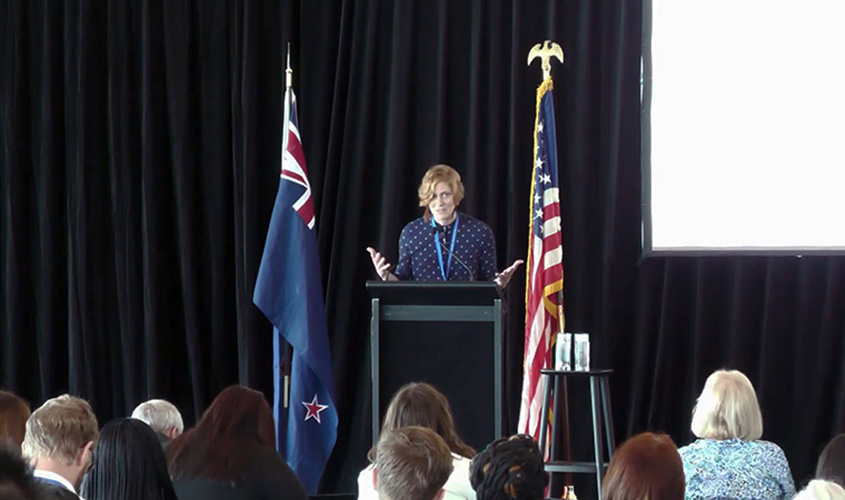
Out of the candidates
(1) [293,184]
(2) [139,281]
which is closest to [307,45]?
(1) [293,184]

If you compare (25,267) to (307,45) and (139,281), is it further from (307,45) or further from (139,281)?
(307,45)

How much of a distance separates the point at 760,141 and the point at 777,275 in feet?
2.60

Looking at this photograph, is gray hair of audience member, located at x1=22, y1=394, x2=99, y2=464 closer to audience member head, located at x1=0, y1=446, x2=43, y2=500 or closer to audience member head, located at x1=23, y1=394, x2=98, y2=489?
audience member head, located at x1=23, y1=394, x2=98, y2=489

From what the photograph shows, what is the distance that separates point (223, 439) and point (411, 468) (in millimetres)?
811

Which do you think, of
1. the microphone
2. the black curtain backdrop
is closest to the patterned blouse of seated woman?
the microphone

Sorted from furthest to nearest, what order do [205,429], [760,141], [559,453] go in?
[760,141], [559,453], [205,429]

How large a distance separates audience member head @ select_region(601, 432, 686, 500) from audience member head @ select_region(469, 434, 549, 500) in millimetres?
→ 151

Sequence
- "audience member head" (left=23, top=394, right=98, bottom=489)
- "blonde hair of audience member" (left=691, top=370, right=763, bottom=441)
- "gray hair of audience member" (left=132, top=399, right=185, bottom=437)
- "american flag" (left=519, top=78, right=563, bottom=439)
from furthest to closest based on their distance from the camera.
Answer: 1. "american flag" (left=519, top=78, right=563, bottom=439)
2. "gray hair of audience member" (left=132, top=399, right=185, bottom=437)
3. "blonde hair of audience member" (left=691, top=370, right=763, bottom=441)
4. "audience member head" (left=23, top=394, right=98, bottom=489)

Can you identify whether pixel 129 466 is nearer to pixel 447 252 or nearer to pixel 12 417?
pixel 12 417

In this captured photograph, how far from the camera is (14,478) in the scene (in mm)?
726

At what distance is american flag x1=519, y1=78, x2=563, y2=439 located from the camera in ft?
17.6

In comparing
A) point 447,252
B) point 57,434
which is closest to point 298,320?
point 447,252

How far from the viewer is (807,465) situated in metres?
5.87

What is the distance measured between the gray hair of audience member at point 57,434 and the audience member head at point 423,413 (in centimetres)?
80
